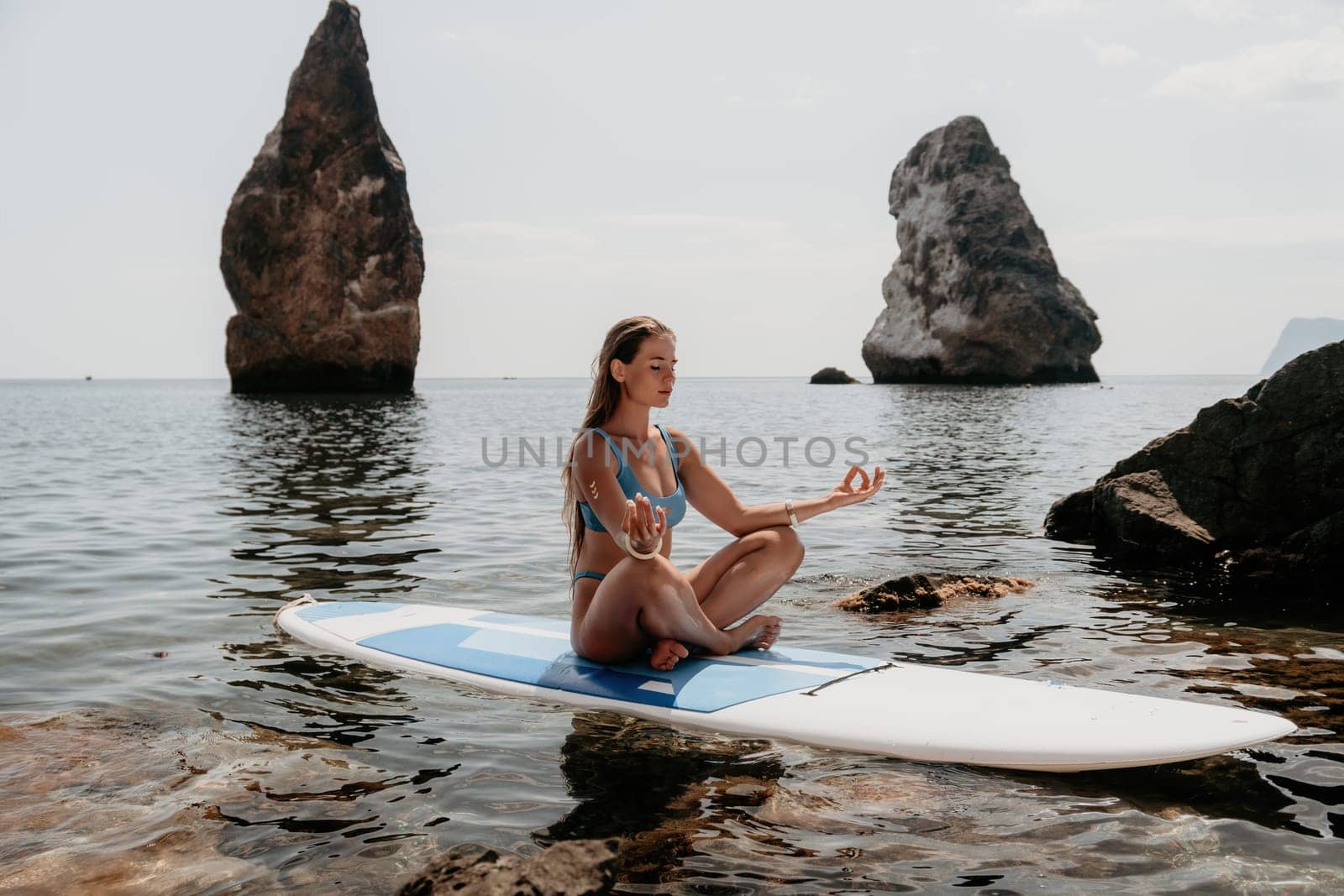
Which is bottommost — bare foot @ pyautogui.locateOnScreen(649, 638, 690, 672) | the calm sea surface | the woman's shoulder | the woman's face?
the calm sea surface

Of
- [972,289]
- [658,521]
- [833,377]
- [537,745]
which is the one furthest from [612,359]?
[833,377]

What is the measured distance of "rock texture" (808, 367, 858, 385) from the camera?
9075 centimetres

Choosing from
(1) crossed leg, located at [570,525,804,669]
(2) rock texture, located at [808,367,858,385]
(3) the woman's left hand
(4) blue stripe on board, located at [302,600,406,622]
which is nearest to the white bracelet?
(1) crossed leg, located at [570,525,804,669]

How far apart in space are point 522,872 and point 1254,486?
8.22m

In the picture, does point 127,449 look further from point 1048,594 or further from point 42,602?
point 1048,594

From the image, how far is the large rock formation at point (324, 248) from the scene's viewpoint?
5694 cm

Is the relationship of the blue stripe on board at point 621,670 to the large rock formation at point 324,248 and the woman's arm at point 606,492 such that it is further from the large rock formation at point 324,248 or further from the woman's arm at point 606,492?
the large rock formation at point 324,248

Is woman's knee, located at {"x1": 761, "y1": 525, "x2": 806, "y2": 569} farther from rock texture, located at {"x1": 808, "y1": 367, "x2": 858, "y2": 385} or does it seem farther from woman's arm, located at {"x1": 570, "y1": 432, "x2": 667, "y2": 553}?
rock texture, located at {"x1": 808, "y1": 367, "x2": 858, "y2": 385}

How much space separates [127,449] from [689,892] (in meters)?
25.3

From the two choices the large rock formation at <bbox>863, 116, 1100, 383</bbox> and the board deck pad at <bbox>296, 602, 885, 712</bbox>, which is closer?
the board deck pad at <bbox>296, 602, 885, 712</bbox>

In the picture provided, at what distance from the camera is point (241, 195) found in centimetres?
5775

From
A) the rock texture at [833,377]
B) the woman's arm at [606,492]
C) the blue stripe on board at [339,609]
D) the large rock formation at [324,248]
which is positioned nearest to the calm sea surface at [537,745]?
the blue stripe on board at [339,609]

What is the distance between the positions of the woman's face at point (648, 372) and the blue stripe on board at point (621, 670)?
1373mm
